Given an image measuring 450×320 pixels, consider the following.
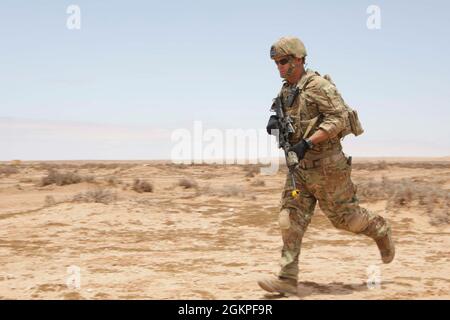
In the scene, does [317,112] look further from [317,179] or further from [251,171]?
[251,171]

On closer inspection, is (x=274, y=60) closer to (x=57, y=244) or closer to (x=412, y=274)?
(x=412, y=274)

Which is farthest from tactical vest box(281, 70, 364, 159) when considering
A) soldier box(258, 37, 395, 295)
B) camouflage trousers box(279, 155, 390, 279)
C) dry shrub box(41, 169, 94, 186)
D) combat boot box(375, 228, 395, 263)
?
dry shrub box(41, 169, 94, 186)

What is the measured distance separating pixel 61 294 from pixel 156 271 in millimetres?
1231

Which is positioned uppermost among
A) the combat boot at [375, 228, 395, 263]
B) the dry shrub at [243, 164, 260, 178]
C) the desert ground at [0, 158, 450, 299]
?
the combat boot at [375, 228, 395, 263]

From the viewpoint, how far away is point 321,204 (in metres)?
4.45

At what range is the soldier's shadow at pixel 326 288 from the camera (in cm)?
433

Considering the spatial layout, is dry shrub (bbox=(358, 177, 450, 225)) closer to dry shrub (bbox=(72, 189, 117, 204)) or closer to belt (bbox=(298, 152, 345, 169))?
belt (bbox=(298, 152, 345, 169))

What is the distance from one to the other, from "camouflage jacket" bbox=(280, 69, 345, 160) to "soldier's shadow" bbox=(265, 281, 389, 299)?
1228 millimetres

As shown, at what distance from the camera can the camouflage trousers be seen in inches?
168

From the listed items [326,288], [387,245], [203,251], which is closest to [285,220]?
[326,288]

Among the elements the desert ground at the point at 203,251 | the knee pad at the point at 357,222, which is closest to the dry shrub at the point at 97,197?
the desert ground at the point at 203,251

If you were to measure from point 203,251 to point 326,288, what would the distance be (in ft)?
8.22

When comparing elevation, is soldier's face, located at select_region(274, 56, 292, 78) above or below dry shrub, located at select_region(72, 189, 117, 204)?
above

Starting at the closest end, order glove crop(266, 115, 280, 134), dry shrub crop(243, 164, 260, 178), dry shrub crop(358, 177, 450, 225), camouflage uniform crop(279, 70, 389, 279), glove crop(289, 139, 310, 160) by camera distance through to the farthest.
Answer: glove crop(289, 139, 310, 160) < camouflage uniform crop(279, 70, 389, 279) < glove crop(266, 115, 280, 134) < dry shrub crop(358, 177, 450, 225) < dry shrub crop(243, 164, 260, 178)
